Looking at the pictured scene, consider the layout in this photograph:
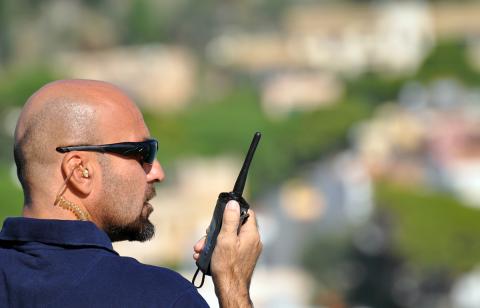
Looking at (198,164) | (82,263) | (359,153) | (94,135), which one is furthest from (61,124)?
(359,153)

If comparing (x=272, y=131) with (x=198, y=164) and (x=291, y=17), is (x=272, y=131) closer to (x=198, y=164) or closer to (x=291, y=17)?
(x=198, y=164)

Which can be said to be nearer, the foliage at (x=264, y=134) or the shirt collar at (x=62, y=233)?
the shirt collar at (x=62, y=233)

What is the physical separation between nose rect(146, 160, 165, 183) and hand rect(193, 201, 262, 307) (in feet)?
0.35

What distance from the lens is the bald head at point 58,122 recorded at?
1596 mm

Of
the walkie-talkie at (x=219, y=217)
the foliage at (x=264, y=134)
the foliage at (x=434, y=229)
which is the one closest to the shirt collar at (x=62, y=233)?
the walkie-talkie at (x=219, y=217)

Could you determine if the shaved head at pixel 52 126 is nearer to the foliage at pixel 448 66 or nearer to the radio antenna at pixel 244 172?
the radio antenna at pixel 244 172

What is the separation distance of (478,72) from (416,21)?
13065mm

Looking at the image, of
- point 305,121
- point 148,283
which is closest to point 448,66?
point 305,121

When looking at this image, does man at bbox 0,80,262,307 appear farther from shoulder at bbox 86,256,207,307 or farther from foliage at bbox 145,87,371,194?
foliage at bbox 145,87,371,194

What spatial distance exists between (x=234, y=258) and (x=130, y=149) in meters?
0.17

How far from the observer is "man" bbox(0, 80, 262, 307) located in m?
1.53

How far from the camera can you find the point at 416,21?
215 ft

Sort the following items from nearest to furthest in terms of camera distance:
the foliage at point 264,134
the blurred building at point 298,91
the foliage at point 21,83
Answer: the foliage at point 21,83, the foliage at point 264,134, the blurred building at point 298,91

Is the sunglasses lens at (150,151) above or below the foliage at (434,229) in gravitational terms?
below
